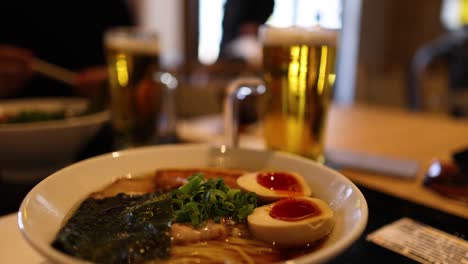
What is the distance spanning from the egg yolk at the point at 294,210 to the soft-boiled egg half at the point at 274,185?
61 mm

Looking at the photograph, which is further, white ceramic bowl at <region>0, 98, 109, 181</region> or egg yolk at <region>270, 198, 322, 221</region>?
white ceramic bowl at <region>0, 98, 109, 181</region>

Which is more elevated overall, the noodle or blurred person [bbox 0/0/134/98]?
blurred person [bbox 0/0/134/98]

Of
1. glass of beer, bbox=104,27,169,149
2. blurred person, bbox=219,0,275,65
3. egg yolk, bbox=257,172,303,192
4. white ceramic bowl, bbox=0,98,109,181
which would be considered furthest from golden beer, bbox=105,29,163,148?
blurred person, bbox=219,0,275,65

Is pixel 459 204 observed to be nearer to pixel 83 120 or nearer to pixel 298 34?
pixel 298 34

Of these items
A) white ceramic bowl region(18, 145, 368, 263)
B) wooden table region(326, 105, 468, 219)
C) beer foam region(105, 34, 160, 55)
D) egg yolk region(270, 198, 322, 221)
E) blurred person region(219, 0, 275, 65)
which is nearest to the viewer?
white ceramic bowl region(18, 145, 368, 263)

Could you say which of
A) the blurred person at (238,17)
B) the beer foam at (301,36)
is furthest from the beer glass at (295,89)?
the blurred person at (238,17)

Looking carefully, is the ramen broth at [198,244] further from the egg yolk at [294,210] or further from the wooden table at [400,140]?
the wooden table at [400,140]

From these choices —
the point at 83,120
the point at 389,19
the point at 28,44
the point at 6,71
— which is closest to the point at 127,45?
the point at 83,120

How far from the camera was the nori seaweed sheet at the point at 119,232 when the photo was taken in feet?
1.87

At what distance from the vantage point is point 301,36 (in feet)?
3.90

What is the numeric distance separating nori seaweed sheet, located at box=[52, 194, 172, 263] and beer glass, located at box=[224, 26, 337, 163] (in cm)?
51

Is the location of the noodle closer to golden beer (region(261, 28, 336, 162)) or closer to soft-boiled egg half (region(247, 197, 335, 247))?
soft-boiled egg half (region(247, 197, 335, 247))

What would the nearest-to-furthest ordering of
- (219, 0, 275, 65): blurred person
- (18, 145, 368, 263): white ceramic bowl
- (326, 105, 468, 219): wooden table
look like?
(18, 145, 368, 263): white ceramic bowl < (326, 105, 468, 219): wooden table < (219, 0, 275, 65): blurred person

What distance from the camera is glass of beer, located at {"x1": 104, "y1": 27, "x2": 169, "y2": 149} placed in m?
1.53
